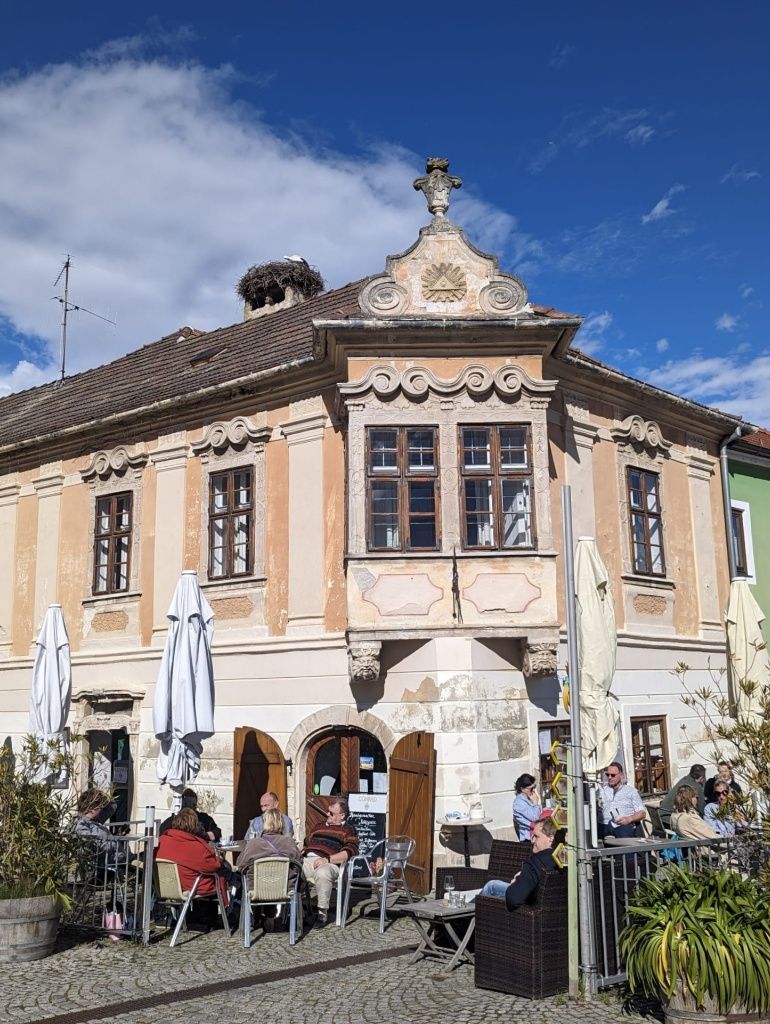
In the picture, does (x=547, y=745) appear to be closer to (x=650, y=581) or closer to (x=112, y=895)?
(x=650, y=581)

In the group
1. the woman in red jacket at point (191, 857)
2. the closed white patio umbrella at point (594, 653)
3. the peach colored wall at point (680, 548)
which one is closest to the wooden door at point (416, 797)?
the woman in red jacket at point (191, 857)

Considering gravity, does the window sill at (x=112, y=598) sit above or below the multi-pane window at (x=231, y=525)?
below

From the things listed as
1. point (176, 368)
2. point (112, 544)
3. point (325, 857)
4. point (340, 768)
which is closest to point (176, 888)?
point (325, 857)

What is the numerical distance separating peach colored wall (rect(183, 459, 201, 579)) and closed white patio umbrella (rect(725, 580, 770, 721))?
748cm

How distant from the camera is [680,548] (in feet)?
51.8

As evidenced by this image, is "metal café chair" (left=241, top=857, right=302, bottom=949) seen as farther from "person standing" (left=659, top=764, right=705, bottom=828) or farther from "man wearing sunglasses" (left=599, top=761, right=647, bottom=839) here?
"person standing" (left=659, top=764, right=705, bottom=828)

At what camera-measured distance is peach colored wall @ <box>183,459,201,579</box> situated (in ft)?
49.9

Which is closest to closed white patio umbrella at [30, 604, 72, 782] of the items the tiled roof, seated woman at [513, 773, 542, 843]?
the tiled roof

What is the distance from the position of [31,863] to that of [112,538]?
8.12 m

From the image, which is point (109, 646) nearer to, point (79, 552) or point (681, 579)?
point (79, 552)

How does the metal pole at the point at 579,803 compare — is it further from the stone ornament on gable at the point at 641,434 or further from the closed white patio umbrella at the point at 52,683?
the stone ornament on gable at the point at 641,434

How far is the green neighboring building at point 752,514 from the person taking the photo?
59.2 feet

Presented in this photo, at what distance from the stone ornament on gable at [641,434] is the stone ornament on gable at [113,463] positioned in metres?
7.44

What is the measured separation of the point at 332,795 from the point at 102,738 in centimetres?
473
